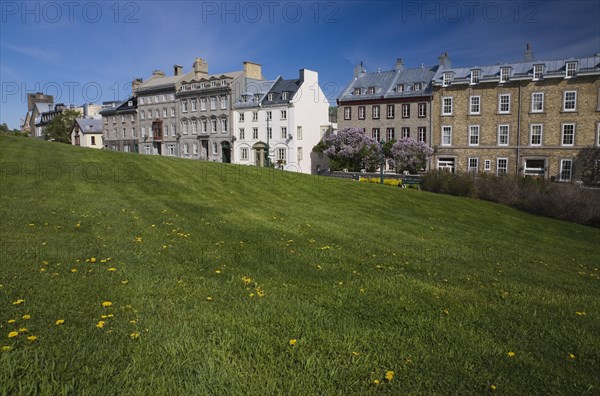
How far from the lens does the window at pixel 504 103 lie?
43688 millimetres

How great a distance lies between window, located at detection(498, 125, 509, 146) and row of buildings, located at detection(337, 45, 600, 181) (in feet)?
0.32

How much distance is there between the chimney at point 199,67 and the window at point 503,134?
42655 millimetres

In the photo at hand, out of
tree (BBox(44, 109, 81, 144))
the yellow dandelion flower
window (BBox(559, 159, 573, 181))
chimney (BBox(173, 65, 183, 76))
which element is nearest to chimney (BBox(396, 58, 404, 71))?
window (BBox(559, 159, 573, 181))

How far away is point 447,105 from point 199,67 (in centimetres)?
3700

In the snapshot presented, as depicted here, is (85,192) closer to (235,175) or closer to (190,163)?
(235,175)

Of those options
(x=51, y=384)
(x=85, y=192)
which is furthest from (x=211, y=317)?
(x=85, y=192)

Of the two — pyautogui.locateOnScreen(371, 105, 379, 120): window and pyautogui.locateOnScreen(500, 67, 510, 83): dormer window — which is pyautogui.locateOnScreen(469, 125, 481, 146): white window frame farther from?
pyautogui.locateOnScreen(371, 105, 379, 120): window

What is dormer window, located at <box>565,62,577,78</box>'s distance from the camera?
40.2m

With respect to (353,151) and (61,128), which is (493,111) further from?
(61,128)

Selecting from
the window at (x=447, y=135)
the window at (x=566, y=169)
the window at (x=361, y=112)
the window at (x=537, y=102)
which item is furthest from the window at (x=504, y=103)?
the window at (x=361, y=112)

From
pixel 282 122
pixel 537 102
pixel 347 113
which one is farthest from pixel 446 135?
pixel 282 122

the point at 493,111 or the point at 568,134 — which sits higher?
the point at 493,111

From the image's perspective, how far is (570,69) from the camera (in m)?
40.4

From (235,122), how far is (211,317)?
54204 mm
